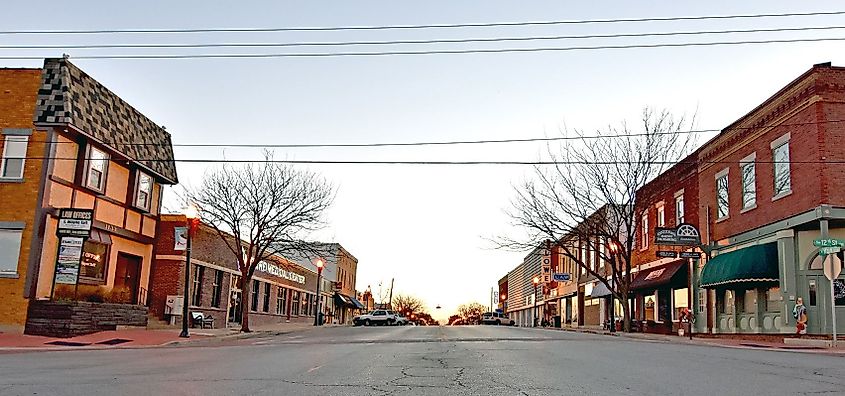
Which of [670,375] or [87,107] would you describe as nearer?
[670,375]

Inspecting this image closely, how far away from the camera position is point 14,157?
1005 inches

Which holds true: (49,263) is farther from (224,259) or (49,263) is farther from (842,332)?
(842,332)

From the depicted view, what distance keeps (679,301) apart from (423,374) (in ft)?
90.0

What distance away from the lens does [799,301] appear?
79.8 feet

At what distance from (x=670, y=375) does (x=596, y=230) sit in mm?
26028

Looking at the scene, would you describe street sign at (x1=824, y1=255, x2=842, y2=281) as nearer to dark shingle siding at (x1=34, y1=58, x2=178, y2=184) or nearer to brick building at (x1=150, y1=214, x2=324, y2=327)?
dark shingle siding at (x1=34, y1=58, x2=178, y2=184)

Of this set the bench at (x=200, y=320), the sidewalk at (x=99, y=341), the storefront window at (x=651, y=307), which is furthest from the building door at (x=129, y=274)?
the storefront window at (x=651, y=307)

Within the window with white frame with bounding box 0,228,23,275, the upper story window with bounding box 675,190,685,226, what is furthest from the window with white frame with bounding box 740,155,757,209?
the window with white frame with bounding box 0,228,23,275

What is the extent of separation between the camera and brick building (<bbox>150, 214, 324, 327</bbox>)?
34.0m

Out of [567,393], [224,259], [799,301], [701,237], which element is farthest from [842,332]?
[224,259]

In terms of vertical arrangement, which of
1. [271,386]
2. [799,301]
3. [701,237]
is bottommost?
[271,386]

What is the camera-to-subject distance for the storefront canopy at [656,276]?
35.6 m

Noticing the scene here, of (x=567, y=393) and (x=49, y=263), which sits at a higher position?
(x=49, y=263)

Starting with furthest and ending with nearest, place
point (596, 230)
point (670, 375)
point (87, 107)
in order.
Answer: point (596, 230) → point (87, 107) → point (670, 375)
